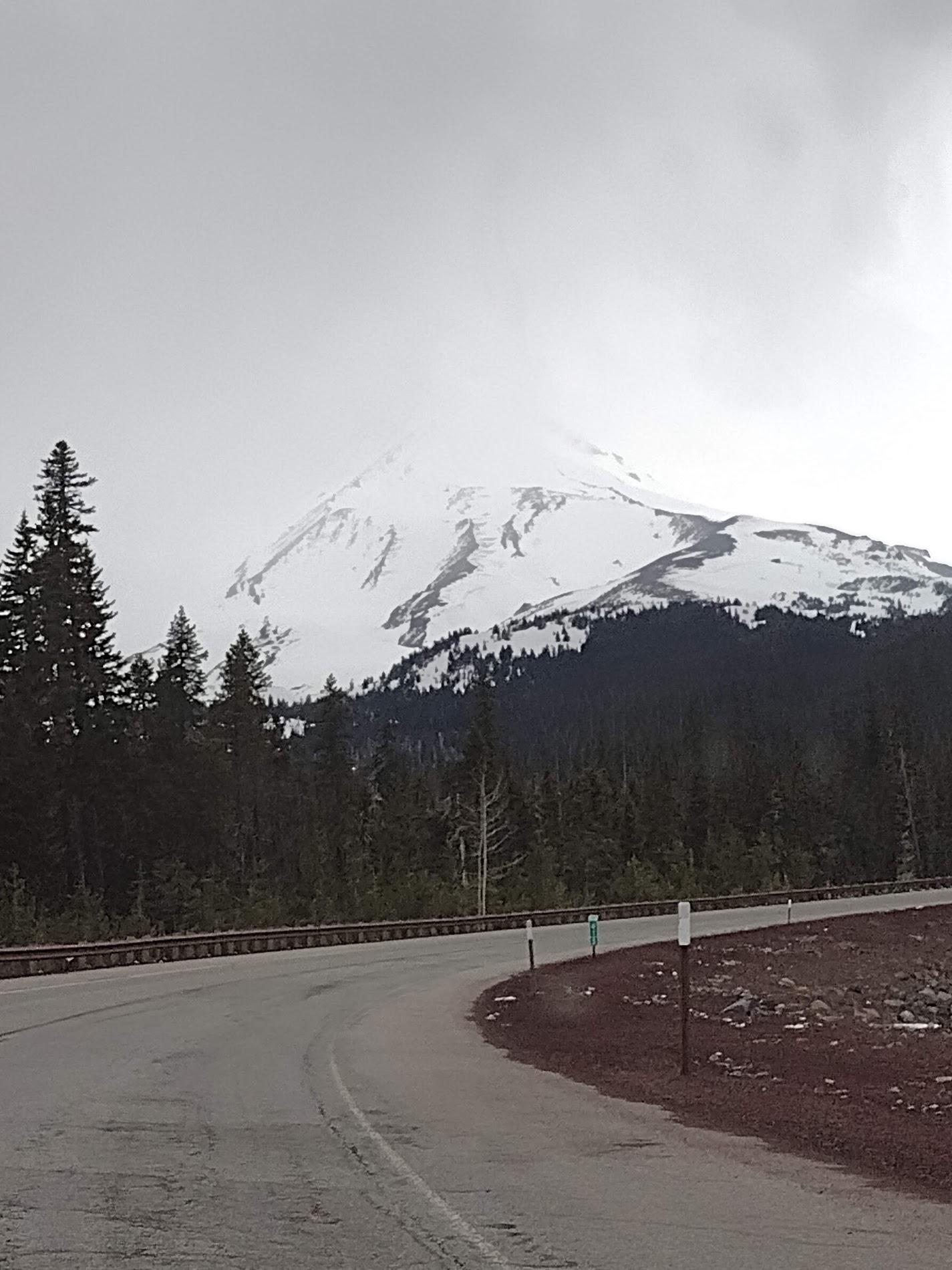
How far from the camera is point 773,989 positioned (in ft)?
86.9

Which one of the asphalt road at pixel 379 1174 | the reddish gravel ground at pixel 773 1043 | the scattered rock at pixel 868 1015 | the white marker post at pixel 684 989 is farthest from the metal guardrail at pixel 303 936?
the white marker post at pixel 684 989

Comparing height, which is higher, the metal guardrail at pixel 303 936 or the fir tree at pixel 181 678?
the fir tree at pixel 181 678

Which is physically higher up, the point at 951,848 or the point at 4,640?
the point at 4,640

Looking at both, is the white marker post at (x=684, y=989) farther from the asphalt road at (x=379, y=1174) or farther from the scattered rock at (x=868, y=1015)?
the scattered rock at (x=868, y=1015)

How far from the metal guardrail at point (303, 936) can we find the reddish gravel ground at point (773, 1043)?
1083cm

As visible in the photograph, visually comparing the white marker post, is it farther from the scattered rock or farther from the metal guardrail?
the metal guardrail

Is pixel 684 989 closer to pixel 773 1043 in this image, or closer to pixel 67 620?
pixel 773 1043

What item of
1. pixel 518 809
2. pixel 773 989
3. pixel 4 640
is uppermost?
pixel 4 640

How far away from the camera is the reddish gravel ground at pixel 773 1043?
9.94 meters

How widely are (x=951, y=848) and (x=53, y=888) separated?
75.0 m

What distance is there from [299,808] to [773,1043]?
267 feet

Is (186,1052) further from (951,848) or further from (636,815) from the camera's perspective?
(951,848)

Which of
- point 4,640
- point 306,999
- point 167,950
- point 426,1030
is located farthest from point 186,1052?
point 4,640

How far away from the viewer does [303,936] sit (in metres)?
42.2
